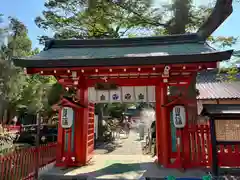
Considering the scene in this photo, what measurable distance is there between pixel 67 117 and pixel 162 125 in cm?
303

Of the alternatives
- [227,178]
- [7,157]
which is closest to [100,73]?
[7,157]

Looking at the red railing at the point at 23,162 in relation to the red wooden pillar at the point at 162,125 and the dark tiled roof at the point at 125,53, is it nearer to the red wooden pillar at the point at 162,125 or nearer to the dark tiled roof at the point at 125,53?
the dark tiled roof at the point at 125,53

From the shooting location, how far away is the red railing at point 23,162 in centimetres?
450

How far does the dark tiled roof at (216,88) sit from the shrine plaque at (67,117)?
9.99 m

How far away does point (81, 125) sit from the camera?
22.4 ft

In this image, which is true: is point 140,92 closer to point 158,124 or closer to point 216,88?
point 158,124

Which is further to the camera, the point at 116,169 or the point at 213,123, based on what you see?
the point at 116,169

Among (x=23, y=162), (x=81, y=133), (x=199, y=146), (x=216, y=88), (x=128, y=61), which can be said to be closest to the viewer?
(x=23, y=162)

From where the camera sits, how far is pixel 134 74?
7.03m

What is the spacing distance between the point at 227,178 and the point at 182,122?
1.82m

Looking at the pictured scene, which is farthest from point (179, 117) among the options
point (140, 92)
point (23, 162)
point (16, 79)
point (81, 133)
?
point (16, 79)

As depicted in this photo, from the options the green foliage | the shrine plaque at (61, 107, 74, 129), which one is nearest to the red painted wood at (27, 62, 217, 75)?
the shrine plaque at (61, 107, 74, 129)

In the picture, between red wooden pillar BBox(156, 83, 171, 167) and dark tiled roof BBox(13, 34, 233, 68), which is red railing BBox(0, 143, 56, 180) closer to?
dark tiled roof BBox(13, 34, 233, 68)

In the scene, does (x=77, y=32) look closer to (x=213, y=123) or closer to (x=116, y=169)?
(x=116, y=169)
